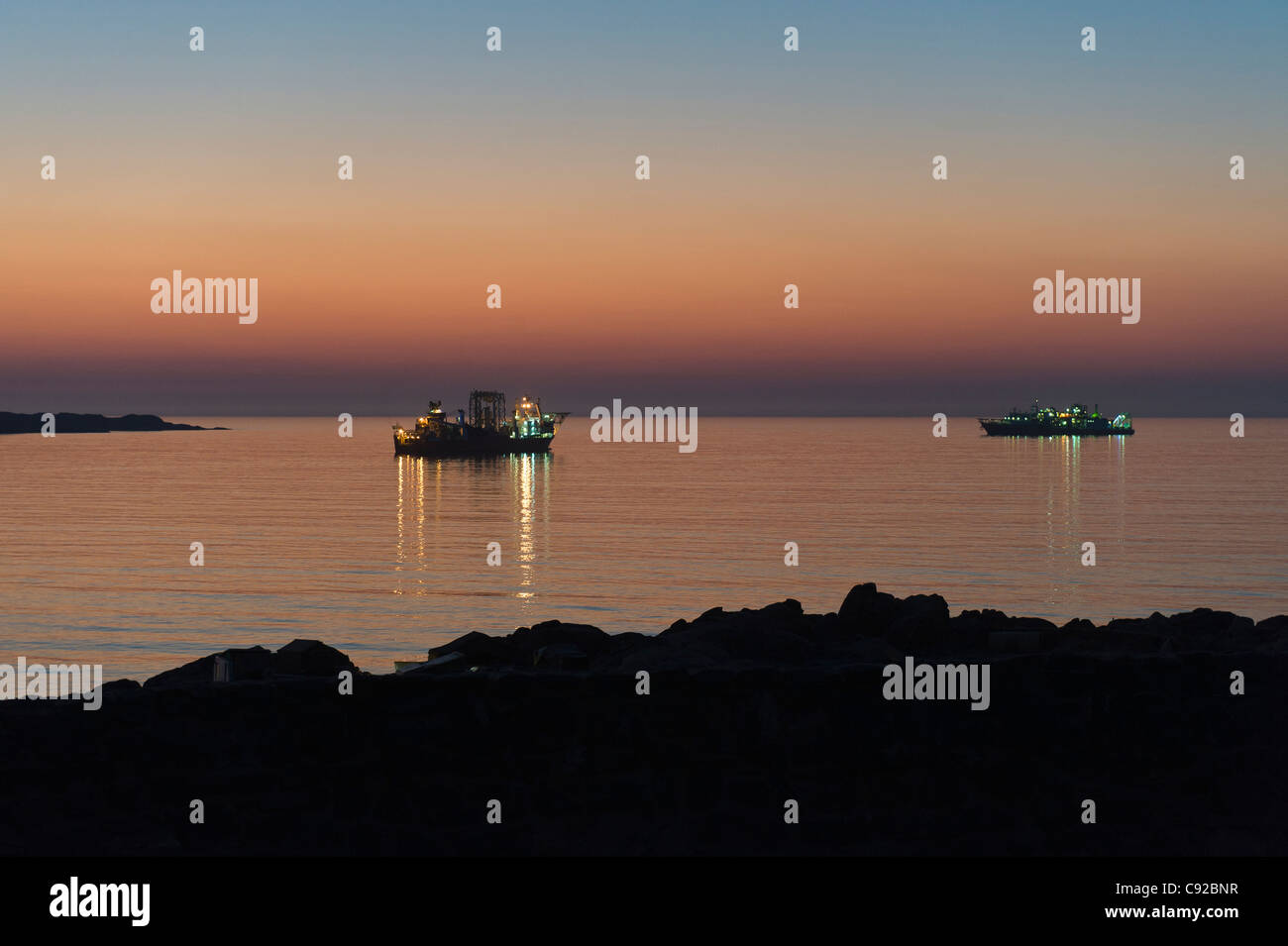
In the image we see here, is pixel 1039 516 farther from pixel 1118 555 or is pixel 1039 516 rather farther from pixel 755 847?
pixel 755 847

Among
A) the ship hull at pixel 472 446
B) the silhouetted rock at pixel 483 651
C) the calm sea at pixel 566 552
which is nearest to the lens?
the silhouetted rock at pixel 483 651

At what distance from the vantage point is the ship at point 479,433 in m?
146

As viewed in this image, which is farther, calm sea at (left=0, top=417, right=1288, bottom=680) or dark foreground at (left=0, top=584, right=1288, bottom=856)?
calm sea at (left=0, top=417, right=1288, bottom=680)

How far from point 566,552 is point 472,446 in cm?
10096

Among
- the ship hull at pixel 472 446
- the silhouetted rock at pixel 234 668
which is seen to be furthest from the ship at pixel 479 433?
the silhouetted rock at pixel 234 668

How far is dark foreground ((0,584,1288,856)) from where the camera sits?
1003cm

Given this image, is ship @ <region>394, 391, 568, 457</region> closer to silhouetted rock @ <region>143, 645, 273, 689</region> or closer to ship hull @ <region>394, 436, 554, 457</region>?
ship hull @ <region>394, 436, 554, 457</region>

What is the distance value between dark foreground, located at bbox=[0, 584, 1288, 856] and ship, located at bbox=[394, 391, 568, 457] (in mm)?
136647

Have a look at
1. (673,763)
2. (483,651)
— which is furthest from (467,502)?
(673,763)

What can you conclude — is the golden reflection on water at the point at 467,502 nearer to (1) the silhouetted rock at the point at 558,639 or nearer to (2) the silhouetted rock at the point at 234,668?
(1) the silhouetted rock at the point at 558,639

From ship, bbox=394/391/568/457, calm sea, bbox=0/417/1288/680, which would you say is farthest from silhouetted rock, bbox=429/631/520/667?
ship, bbox=394/391/568/457

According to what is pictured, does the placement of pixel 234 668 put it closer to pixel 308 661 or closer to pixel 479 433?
pixel 308 661

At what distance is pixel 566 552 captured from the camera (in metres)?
48.2

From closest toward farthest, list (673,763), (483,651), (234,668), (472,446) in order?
(673,763) → (234,668) → (483,651) → (472,446)
